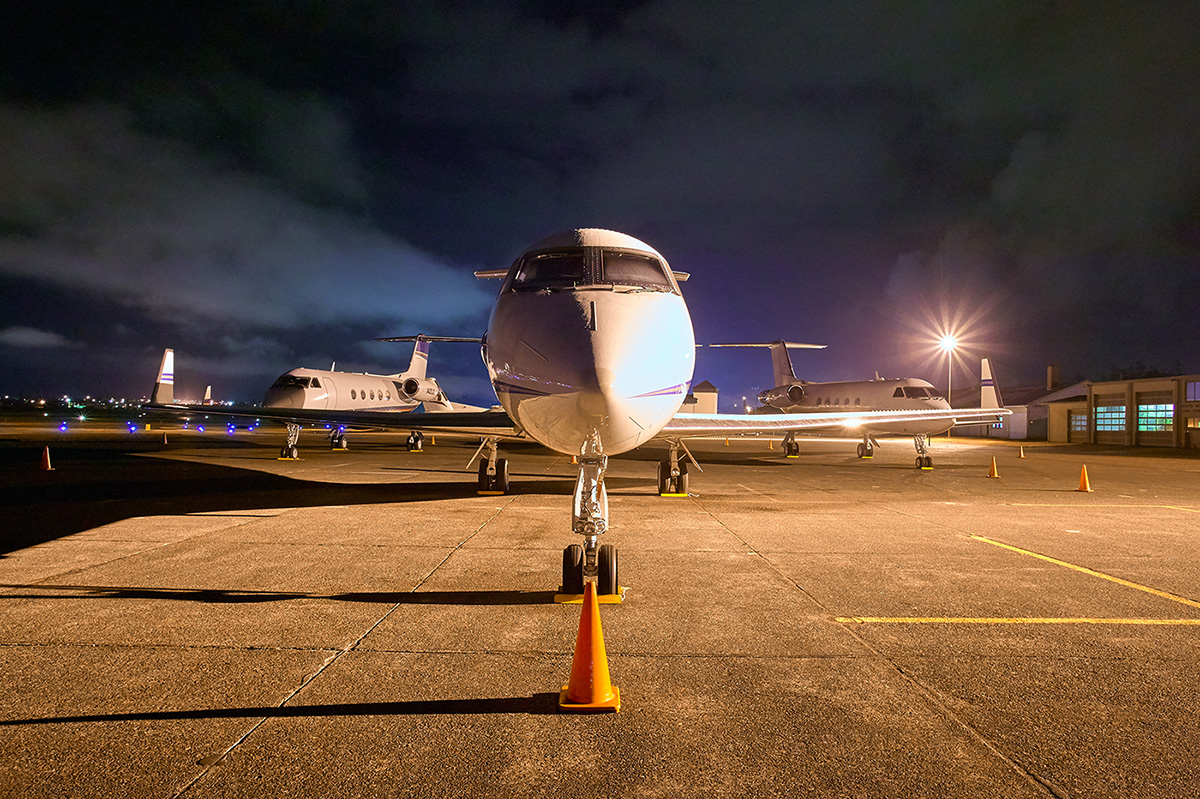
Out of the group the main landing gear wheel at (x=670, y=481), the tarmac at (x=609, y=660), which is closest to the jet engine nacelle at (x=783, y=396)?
the main landing gear wheel at (x=670, y=481)

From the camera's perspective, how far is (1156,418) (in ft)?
122

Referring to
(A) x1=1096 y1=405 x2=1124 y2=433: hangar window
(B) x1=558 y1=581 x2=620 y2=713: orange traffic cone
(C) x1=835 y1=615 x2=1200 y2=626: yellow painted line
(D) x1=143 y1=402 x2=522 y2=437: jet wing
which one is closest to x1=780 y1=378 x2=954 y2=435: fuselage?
(D) x1=143 y1=402 x2=522 y2=437: jet wing

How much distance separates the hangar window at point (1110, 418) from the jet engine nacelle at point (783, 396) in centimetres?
2605

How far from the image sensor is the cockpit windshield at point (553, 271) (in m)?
5.32

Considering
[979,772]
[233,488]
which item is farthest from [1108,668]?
[233,488]

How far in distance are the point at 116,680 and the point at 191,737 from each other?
1009mm

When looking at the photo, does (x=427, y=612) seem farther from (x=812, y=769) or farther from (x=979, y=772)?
(x=979, y=772)

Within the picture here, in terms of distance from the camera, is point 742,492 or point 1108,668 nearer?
point 1108,668

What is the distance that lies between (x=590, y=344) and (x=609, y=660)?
217cm

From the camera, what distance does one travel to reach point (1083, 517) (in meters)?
9.63

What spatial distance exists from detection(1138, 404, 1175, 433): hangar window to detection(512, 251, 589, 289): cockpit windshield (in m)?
45.7

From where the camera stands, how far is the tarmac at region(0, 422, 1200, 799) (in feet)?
8.38

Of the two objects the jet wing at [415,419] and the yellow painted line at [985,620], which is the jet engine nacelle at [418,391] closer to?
the jet wing at [415,419]

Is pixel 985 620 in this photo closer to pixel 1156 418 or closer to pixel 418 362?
pixel 418 362
